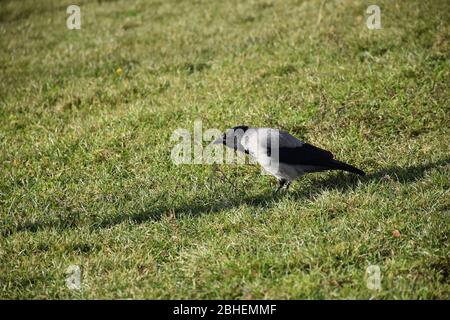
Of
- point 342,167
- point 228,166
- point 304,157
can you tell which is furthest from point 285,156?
point 228,166

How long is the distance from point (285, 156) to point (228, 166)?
92cm

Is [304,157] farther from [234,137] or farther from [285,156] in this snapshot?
[234,137]

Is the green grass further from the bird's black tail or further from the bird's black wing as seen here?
the bird's black wing

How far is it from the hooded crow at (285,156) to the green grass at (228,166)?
205mm

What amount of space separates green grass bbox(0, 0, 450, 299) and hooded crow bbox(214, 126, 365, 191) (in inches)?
8.1

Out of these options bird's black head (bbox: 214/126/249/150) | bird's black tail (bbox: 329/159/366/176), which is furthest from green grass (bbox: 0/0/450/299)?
bird's black head (bbox: 214/126/249/150)

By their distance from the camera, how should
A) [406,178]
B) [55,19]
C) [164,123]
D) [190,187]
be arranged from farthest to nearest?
[55,19]
[164,123]
[190,187]
[406,178]

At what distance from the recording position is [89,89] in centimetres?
781

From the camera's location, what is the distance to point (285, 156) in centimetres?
487

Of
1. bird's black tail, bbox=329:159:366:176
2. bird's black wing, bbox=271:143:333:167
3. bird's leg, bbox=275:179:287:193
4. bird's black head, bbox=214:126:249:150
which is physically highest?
bird's black head, bbox=214:126:249:150

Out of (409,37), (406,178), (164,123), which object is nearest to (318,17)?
(409,37)

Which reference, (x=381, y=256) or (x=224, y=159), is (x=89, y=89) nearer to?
(x=224, y=159)

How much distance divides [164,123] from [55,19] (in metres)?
6.97

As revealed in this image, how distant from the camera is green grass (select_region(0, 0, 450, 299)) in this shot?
12.5ft
